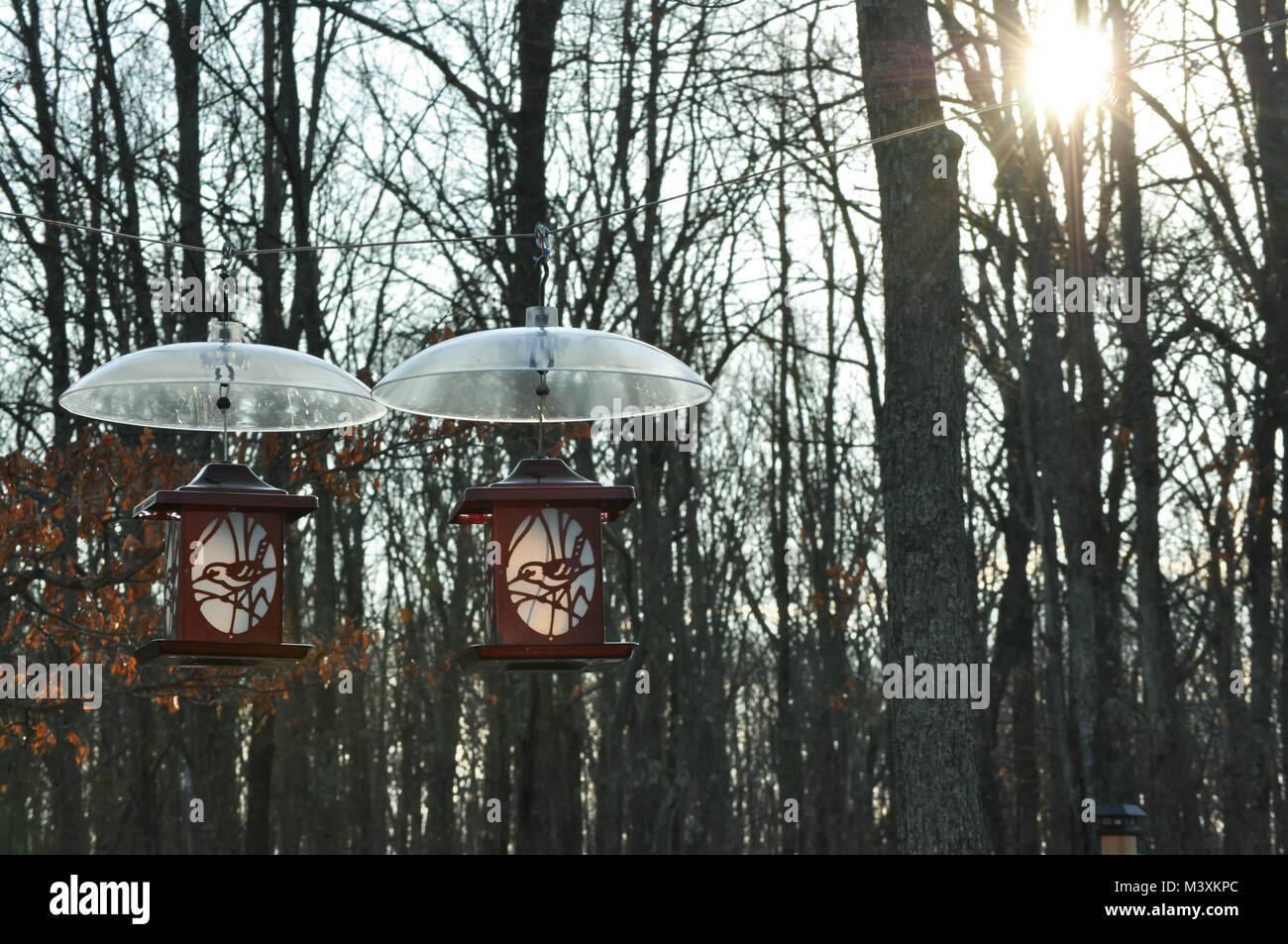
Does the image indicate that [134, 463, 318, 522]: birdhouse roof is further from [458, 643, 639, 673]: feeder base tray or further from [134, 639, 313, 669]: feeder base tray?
[458, 643, 639, 673]: feeder base tray

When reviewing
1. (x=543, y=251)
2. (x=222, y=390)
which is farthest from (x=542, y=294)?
(x=222, y=390)

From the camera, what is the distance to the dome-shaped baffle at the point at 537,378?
14.6 ft

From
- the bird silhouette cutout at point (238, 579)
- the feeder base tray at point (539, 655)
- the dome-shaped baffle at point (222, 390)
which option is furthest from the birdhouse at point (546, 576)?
the dome-shaped baffle at point (222, 390)

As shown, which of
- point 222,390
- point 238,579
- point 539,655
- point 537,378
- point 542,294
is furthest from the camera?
point 537,378

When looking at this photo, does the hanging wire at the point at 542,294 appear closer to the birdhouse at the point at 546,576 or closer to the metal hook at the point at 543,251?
the metal hook at the point at 543,251

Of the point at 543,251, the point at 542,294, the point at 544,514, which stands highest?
the point at 543,251

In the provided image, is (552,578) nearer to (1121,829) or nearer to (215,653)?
(215,653)

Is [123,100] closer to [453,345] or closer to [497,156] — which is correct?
[497,156]

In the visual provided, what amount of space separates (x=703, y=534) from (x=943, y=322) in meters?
21.1

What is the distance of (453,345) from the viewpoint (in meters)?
4.57

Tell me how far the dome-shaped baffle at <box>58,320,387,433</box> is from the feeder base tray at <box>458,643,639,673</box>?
3.56 ft

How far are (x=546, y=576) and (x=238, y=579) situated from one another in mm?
924

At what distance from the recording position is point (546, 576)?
4230 millimetres
